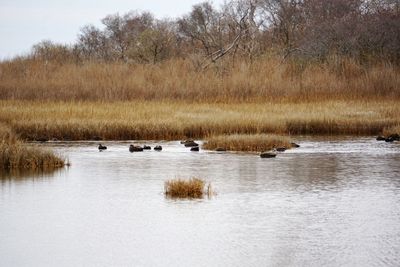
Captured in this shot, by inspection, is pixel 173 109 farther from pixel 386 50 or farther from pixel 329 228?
pixel 329 228

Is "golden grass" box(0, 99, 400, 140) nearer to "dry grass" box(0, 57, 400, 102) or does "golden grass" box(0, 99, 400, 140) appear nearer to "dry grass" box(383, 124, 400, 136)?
"dry grass" box(383, 124, 400, 136)

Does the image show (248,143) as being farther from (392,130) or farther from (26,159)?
(26,159)

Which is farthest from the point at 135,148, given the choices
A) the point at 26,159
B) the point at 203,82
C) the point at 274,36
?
the point at 274,36

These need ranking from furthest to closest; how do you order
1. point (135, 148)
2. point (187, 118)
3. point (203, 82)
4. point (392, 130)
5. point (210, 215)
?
point (203, 82) < point (187, 118) < point (392, 130) < point (135, 148) < point (210, 215)

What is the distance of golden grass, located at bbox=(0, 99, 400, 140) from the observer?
23594mm

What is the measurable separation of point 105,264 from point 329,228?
3312mm

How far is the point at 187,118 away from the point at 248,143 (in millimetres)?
4823

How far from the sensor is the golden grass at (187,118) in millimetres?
23594

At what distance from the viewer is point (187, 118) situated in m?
24.9

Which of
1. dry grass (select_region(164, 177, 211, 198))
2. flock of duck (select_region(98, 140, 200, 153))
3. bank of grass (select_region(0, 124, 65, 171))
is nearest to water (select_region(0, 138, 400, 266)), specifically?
dry grass (select_region(164, 177, 211, 198))

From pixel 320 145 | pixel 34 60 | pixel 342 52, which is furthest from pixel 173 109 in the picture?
pixel 342 52

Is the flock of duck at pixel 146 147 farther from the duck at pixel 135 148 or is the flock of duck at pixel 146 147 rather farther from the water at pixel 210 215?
the water at pixel 210 215

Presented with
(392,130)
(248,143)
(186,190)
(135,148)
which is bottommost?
(186,190)

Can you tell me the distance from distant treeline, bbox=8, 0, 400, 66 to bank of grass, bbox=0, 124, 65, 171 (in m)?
16.8
